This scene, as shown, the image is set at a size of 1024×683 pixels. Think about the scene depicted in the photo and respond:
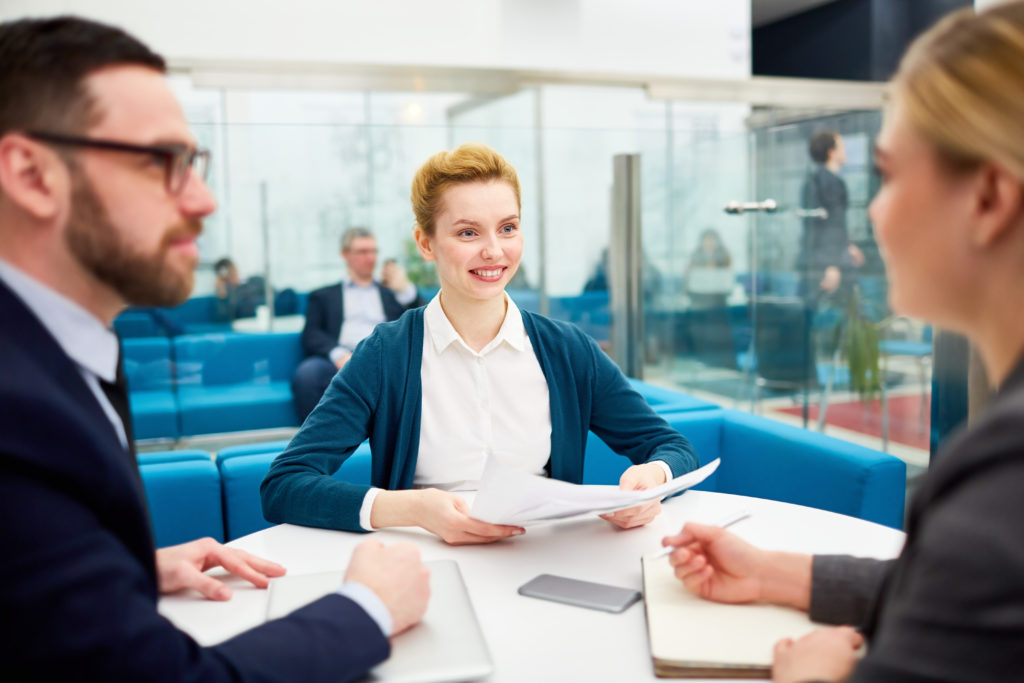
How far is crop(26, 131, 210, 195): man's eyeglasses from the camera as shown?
2.95ft

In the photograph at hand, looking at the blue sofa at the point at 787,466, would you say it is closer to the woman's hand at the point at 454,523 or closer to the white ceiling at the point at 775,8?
the woman's hand at the point at 454,523

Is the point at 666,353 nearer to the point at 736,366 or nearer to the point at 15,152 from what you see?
the point at 736,366

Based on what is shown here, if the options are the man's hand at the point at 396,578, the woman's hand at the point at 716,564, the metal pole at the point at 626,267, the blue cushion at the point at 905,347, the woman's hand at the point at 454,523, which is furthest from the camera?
the metal pole at the point at 626,267

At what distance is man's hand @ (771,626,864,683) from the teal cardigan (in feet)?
2.56

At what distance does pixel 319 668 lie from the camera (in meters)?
0.92

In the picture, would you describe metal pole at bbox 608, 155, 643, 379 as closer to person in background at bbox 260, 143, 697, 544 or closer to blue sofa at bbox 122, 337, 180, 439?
blue sofa at bbox 122, 337, 180, 439

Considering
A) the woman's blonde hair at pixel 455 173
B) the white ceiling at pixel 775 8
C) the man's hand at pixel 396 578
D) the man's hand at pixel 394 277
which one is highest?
the white ceiling at pixel 775 8

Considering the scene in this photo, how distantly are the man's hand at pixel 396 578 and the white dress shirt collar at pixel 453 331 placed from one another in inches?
33.5

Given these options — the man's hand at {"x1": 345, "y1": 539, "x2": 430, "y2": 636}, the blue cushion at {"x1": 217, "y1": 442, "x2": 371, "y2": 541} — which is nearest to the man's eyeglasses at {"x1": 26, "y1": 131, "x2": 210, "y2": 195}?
the man's hand at {"x1": 345, "y1": 539, "x2": 430, "y2": 636}

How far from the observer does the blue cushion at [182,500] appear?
2.31m

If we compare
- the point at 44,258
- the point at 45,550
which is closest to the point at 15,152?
the point at 44,258

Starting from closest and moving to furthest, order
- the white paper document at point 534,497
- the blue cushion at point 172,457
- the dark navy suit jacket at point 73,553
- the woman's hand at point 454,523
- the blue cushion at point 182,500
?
1. the dark navy suit jacket at point 73,553
2. the white paper document at point 534,497
3. the woman's hand at point 454,523
4. the blue cushion at point 182,500
5. the blue cushion at point 172,457

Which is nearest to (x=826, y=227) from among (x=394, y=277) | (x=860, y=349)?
(x=860, y=349)

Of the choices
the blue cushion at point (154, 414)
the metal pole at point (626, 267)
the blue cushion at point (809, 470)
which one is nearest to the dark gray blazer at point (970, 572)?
the blue cushion at point (809, 470)
